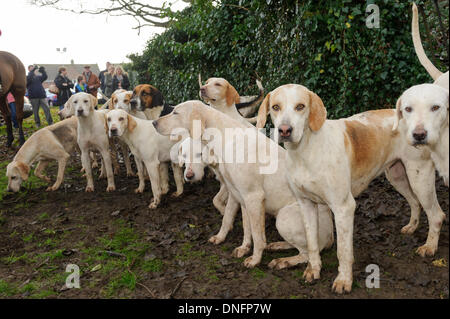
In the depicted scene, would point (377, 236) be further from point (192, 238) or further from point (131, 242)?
point (131, 242)

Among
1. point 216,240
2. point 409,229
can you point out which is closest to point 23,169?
point 216,240

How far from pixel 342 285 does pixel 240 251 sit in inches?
45.8

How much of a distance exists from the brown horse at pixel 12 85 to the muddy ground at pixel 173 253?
16.2ft

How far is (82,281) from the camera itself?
3.46 meters

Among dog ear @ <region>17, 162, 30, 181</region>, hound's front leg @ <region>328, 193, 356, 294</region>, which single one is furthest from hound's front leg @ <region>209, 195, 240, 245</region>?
dog ear @ <region>17, 162, 30, 181</region>

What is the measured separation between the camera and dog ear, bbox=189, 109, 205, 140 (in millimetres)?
3525

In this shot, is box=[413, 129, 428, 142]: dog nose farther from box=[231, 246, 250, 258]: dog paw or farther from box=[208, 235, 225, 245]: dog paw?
box=[208, 235, 225, 245]: dog paw

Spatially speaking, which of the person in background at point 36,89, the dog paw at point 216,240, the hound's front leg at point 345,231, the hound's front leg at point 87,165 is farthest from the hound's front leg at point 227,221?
the person in background at point 36,89

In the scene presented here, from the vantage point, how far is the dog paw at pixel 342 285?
2752mm

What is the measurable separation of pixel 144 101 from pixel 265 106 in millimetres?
3738

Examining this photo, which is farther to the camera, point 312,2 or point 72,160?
point 72,160

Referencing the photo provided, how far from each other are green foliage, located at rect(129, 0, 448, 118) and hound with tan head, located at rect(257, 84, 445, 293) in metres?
1.42

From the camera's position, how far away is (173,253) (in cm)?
393

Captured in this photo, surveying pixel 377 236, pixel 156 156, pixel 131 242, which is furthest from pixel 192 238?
pixel 377 236
